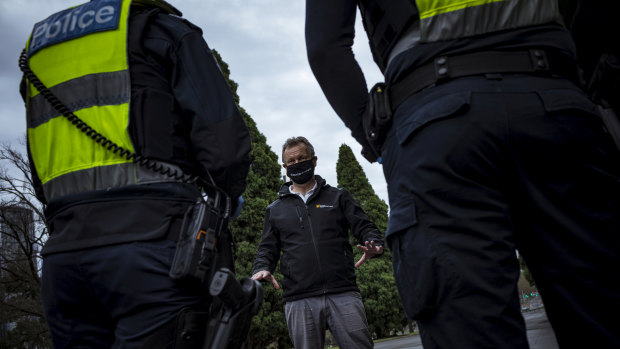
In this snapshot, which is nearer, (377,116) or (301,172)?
(377,116)

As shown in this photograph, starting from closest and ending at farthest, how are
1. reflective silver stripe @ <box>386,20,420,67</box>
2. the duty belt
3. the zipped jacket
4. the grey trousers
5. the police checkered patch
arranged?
1. the duty belt
2. reflective silver stripe @ <box>386,20,420,67</box>
3. the police checkered patch
4. the grey trousers
5. the zipped jacket

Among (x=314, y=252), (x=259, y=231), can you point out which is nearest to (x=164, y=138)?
(x=314, y=252)

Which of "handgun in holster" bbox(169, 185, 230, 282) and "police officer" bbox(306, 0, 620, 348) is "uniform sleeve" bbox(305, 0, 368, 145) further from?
"handgun in holster" bbox(169, 185, 230, 282)

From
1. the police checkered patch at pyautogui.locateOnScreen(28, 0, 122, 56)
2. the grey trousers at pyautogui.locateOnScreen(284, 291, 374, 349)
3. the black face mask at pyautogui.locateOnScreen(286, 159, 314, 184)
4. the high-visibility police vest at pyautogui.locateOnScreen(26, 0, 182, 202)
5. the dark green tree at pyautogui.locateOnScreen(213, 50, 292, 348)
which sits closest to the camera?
the high-visibility police vest at pyautogui.locateOnScreen(26, 0, 182, 202)

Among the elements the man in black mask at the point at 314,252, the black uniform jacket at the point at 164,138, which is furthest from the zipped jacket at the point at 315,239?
the black uniform jacket at the point at 164,138

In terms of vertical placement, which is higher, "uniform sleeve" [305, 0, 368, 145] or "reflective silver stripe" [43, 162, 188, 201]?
"uniform sleeve" [305, 0, 368, 145]

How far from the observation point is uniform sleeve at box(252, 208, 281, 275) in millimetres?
4398

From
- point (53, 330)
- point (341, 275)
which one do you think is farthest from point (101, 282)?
point (341, 275)

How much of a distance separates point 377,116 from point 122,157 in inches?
38.6

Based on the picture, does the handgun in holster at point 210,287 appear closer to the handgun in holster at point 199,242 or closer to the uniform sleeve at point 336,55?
the handgun in holster at point 199,242

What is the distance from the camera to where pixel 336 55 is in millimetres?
1620

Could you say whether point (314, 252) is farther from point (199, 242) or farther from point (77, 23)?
point (77, 23)

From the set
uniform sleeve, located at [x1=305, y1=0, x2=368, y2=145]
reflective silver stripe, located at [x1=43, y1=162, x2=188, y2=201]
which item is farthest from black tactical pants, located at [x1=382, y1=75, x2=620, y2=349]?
reflective silver stripe, located at [x1=43, y1=162, x2=188, y2=201]

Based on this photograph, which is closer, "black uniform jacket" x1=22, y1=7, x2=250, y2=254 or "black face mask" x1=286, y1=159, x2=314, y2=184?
"black uniform jacket" x1=22, y1=7, x2=250, y2=254
